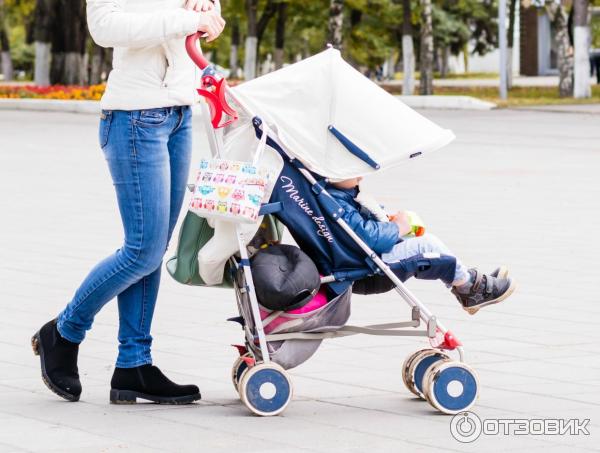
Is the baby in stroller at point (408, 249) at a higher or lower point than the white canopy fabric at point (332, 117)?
lower

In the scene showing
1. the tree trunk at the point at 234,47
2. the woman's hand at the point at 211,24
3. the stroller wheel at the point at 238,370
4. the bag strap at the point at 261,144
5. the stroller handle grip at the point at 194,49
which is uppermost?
the woman's hand at the point at 211,24

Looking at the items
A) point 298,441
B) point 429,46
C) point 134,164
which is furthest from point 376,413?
point 429,46

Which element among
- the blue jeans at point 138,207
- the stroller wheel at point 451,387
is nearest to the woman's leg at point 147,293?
the blue jeans at point 138,207

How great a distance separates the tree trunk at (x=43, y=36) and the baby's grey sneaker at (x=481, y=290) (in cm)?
3140

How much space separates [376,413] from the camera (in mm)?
5426

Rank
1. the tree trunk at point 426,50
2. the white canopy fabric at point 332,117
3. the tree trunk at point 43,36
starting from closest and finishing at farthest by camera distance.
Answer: the white canopy fabric at point 332,117 → the tree trunk at point 426,50 → the tree trunk at point 43,36

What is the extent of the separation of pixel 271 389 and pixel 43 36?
1312 inches

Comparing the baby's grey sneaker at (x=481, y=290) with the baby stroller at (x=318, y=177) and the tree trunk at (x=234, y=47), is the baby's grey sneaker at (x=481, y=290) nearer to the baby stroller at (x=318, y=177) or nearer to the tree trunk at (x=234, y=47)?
the baby stroller at (x=318, y=177)

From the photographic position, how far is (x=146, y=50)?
211 inches

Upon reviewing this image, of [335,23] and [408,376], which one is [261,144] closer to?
[408,376]

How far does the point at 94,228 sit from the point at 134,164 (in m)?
6.04

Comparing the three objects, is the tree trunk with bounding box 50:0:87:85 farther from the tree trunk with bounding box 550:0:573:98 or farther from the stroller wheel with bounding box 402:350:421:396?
the stroller wheel with bounding box 402:350:421:396

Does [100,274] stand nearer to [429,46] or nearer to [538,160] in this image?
[538,160]

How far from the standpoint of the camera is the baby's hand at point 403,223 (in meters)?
5.56
